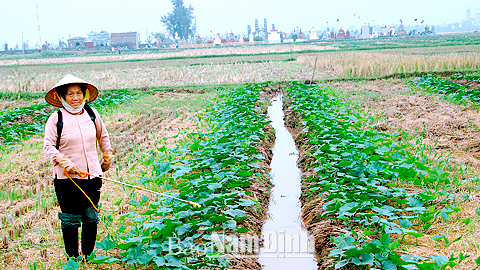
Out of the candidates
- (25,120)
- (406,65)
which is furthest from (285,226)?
(406,65)

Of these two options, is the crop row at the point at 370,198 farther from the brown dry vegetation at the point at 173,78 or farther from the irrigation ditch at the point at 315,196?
the brown dry vegetation at the point at 173,78

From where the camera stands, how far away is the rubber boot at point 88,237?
364 centimetres

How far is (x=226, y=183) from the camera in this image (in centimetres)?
473

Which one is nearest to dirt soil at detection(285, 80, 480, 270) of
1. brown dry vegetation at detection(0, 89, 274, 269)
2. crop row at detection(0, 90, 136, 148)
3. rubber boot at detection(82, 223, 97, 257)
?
brown dry vegetation at detection(0, 89, 274, 269)

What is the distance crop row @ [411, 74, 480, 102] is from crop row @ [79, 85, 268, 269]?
7.15 metres

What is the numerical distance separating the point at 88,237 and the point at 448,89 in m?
11.9

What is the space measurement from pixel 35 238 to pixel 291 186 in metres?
3.67

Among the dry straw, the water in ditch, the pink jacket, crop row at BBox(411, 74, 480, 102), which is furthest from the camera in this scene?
the dry straw

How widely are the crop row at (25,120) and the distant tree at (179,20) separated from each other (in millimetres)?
93654

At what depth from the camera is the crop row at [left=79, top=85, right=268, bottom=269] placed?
3.31m

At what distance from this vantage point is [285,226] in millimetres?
4984

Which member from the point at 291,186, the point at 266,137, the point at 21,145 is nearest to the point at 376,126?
the point at 266,137

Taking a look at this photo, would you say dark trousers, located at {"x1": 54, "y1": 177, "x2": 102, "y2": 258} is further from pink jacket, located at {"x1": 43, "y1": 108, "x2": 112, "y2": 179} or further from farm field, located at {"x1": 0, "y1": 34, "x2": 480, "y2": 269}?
farm field, located at {"x1": 0, "y1": 34, "x2": 480, "y2": 269}

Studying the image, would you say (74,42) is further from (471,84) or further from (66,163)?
(66,163)
